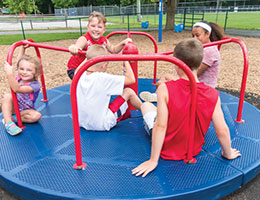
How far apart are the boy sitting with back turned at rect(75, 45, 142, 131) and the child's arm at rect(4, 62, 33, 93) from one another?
1.87 feet

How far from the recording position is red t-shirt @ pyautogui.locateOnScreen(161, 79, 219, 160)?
5.65 ft

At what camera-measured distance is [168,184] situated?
5.52 feet

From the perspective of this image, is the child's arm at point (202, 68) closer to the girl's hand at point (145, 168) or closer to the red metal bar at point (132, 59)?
the red metal bar at point (132, 59)

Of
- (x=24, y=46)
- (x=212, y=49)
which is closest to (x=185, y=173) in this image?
(x=212, y=49)

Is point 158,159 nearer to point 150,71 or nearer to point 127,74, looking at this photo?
point 127,74

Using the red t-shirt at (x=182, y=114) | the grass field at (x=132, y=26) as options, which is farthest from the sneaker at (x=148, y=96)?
the grass field at (x=132, y=26)

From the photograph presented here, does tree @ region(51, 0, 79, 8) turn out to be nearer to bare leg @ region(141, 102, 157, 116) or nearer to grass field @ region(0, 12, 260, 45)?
grass field @ region(0, 12, 260, 45)

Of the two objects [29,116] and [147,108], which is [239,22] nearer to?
[147,108]

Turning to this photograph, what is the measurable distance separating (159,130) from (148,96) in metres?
1.62

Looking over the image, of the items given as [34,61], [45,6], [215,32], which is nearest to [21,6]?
[45,6]

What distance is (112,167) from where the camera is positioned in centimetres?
187

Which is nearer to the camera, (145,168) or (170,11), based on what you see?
(145,168)

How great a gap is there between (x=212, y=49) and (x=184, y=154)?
4.38 feet

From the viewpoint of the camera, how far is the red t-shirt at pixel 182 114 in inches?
67.7
